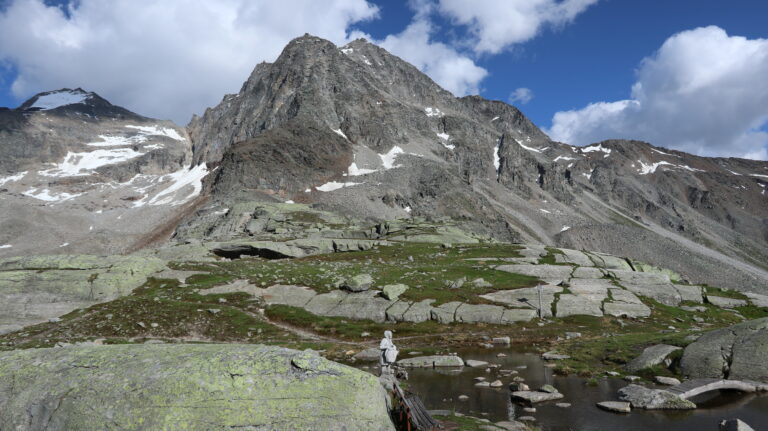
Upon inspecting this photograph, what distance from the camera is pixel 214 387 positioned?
10242 millimetres

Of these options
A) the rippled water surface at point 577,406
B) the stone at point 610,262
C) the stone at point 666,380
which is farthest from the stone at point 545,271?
the rippled water surface at point 577,406

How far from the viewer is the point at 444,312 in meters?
45.6

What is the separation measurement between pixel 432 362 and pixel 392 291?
20.1m

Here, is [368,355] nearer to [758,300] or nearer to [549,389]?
[549,389]

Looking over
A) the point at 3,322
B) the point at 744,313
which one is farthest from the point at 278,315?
the point at 744,313

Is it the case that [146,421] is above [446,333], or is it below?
above

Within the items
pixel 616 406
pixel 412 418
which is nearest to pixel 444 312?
pixel 616 406

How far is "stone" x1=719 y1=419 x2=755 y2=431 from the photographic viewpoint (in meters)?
15.1

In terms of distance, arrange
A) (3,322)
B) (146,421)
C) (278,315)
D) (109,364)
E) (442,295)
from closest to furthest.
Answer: (146,421) → (109,364) → (3,322) → (278,315) → (442,295)

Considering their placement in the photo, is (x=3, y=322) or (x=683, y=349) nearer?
(x=683, y=349)

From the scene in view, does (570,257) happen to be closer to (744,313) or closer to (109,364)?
(744,313)

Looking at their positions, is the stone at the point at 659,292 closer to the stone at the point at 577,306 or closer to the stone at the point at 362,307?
the stone at the point at 577,306

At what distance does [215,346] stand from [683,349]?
96.5 ft

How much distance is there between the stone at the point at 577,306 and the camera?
46.7 metres
